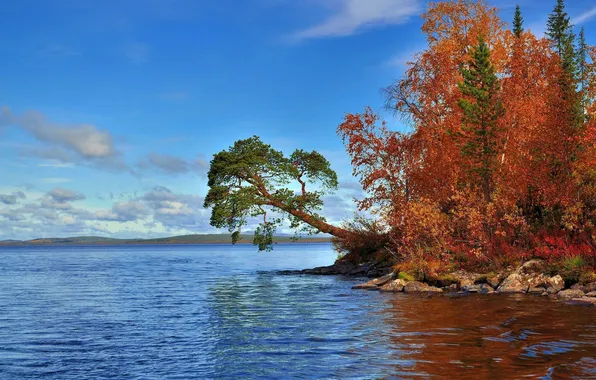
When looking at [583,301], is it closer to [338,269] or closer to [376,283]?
[376,283]

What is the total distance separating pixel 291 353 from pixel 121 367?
448cm

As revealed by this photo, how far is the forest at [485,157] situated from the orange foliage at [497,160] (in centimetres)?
8

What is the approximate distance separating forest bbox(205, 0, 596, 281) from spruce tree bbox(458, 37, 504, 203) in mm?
67

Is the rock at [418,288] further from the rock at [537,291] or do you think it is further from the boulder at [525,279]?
the rock at [537,291]

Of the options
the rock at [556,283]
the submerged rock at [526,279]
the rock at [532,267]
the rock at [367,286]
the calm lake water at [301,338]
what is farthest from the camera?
the rock at [367,286]

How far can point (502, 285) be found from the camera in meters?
28.4

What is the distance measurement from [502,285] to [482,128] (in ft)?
34.4

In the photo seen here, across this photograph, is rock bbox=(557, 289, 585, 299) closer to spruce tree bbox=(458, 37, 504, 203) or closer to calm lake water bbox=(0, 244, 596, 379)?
calm lake water bbox=(0, 244, 596, 379)

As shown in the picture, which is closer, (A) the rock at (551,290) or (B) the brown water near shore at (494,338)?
(B) the brown water near shore at (494,338)

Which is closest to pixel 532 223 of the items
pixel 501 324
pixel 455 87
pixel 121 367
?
pixel 455 87

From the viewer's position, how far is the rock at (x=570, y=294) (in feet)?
80.6

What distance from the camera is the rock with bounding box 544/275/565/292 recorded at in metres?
26.6

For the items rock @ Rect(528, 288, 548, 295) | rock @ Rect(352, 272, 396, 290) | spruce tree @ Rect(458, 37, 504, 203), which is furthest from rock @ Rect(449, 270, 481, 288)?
spruce tree @ Rect(458, 37, 504, 203)

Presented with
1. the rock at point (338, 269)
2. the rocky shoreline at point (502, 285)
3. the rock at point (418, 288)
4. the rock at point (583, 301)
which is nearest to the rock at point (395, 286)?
the rocky shoreline at point (502, 285)
